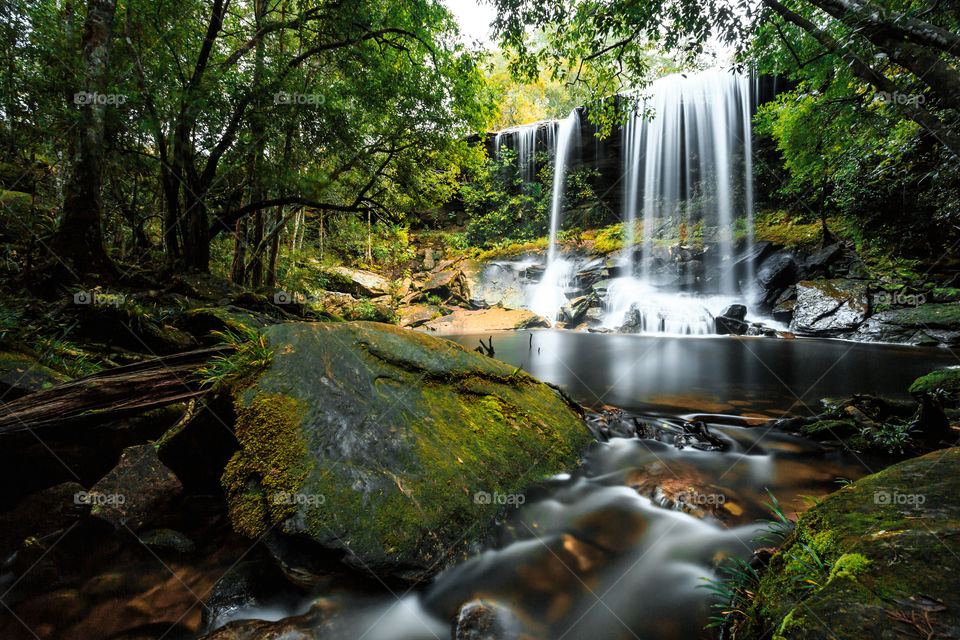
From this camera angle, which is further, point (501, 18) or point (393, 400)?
point (501, 18)

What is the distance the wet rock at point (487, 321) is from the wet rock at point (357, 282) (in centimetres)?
408

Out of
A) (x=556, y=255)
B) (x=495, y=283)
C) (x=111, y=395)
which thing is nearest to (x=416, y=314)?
(x=495, y=283)

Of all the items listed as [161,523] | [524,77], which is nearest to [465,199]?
[524,77]

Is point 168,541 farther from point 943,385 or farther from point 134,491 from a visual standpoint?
point 943,385

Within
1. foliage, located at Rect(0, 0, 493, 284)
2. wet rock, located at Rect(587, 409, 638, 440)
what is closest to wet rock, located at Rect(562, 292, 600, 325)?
foliage, located at Rect(0, 0, 493, 284)

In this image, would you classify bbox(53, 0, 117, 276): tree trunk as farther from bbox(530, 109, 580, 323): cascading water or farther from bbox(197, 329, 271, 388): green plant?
bbox(530, 109, 580, 323): cascading water

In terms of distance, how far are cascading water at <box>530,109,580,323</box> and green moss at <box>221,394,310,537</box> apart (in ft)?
53.7

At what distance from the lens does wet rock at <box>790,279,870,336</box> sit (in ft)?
35.2

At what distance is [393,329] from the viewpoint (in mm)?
3369

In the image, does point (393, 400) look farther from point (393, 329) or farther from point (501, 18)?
point (501, 18)

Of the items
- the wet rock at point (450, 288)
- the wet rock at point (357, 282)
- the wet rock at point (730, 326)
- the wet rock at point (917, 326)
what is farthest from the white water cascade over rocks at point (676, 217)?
the wet rock at point (357, 282)

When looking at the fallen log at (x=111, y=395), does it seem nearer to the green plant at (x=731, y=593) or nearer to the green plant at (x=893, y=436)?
the green plant at (x=731, y=593)

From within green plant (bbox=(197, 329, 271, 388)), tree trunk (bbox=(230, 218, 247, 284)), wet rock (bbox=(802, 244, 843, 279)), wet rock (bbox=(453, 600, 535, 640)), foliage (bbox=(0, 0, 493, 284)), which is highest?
foliage (bbox=(0, 0, 493, 284))

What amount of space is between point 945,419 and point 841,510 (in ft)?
9.81
